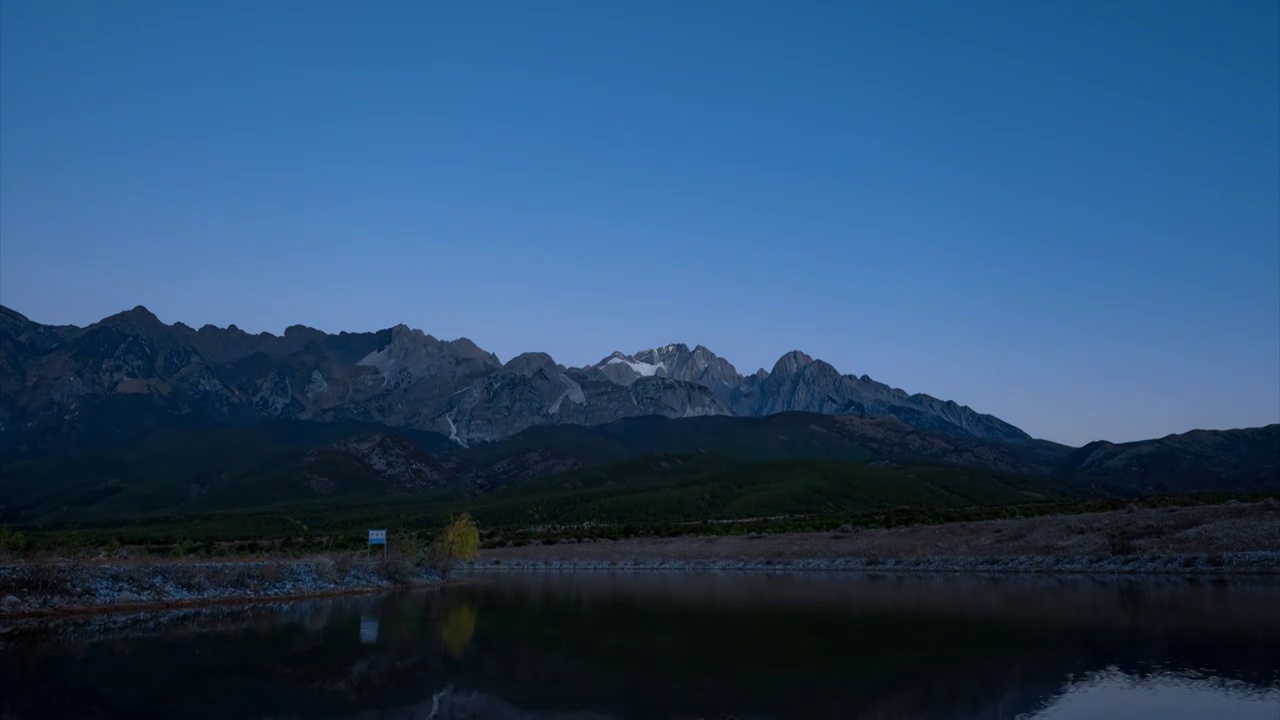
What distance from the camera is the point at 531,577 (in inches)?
3278

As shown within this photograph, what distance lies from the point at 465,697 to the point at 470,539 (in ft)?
200

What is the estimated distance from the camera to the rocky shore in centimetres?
4384

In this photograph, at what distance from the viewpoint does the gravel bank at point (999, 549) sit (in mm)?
61438

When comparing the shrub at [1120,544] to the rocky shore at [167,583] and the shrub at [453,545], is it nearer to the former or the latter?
the shrub at [453,545]

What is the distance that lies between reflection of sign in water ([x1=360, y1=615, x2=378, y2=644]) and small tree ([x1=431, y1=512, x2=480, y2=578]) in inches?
1310

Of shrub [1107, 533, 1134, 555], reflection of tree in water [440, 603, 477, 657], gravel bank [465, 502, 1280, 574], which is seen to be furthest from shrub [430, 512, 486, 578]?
shrub [1107, 533, 1134, 555]

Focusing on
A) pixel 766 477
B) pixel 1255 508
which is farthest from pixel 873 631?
pixel 766 477

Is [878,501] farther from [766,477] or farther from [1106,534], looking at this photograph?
[1106,534]

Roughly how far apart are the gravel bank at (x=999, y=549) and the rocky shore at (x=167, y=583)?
1305 inches

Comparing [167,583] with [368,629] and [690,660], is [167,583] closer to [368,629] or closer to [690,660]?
[368,629]

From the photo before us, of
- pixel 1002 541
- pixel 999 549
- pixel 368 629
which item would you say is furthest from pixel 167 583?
pixel 1002 541

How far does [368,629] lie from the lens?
133 ft

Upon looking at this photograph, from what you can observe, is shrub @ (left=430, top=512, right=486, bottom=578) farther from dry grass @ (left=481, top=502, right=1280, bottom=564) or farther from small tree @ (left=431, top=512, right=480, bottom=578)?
dry grass @ (left=481, top=502, right=1280, bottom=564)

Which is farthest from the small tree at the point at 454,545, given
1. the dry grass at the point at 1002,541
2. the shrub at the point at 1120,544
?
the shrub at the point at 1120,544
